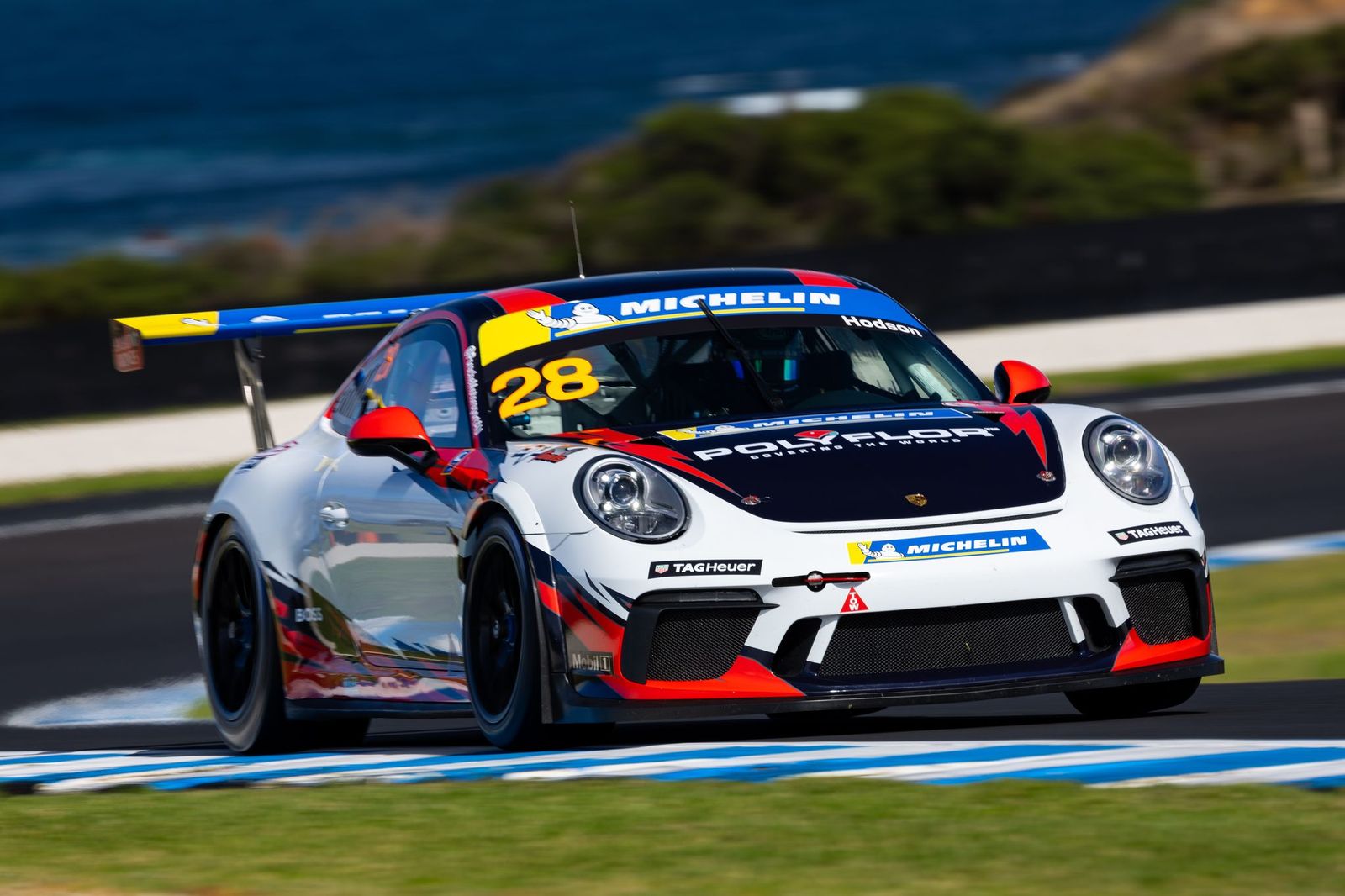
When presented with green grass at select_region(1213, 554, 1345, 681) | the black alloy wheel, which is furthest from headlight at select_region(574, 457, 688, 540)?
green grass at select_region(1213, 554, 1345, 681)

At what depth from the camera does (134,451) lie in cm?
1630

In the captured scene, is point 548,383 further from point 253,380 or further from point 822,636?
point 253,380

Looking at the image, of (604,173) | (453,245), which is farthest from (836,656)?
(604,173)

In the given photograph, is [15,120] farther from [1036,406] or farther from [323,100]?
[1036,406]

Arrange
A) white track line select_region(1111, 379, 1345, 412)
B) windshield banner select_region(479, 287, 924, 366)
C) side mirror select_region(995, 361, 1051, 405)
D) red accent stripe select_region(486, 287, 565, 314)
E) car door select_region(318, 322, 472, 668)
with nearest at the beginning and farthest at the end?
car door select_region(318, 322, 472, 668), side mirror select_region(995, 361, 1051, 405), windshield banner select_region(479, 287, 924, 366), red accent stripe select_region(486, 287, 565, 314), white track line select_region(1111, 379, 1345, 412)

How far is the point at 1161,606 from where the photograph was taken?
5484mm

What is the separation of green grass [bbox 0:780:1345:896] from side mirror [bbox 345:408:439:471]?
51.6 inches

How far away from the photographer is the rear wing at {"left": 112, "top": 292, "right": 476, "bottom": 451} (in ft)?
23.3

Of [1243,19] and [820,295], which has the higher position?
[1243,19]

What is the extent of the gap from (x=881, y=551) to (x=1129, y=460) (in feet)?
2.66

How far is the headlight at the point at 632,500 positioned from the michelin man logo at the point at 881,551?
0.41 meters

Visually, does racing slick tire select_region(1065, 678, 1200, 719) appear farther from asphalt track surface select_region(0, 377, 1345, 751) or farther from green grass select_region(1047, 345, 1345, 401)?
green grass select_region(1047, 345, 1345, 401)

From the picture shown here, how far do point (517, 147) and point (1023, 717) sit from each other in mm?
55110

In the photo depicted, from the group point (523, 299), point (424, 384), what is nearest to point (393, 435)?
point (424, 384)
